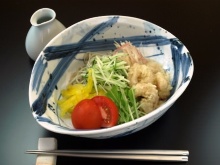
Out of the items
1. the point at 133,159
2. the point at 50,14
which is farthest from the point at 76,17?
the point at 133,159

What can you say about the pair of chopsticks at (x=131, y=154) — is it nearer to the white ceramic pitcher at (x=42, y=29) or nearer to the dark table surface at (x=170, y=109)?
the dark table surface at (x=170, y=109)

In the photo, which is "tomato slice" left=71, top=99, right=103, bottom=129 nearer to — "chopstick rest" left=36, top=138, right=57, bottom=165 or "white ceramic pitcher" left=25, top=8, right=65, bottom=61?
"chopstick rest" left=36, top=138, right=57, bottom=165

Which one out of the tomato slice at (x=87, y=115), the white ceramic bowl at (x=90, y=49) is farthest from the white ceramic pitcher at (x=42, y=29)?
the tomato slice at (x=87, y=115)

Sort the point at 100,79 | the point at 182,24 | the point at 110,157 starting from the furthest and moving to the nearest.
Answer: the point at 182,24 → the point at 100,79 → the point at 110,157

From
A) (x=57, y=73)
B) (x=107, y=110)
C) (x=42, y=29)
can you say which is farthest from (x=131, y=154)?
(x=42, y=29)
